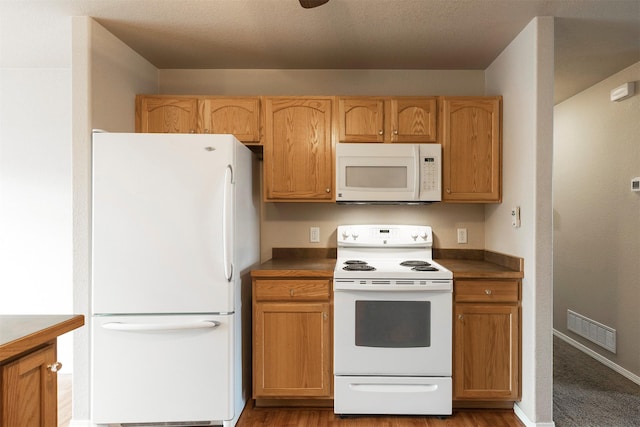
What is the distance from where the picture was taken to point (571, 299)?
378cm

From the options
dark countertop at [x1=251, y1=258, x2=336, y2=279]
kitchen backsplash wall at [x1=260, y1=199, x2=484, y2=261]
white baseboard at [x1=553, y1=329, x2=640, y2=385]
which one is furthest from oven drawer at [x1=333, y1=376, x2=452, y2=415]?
white baseboard at [x1=553, y1=329, x2=640, y2=385]

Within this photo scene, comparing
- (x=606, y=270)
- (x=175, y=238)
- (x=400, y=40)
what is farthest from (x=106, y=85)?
(x=606, y=270)

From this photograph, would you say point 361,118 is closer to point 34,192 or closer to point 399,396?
point 399,396

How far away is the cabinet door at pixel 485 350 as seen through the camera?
2.38 meters

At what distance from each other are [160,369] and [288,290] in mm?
847

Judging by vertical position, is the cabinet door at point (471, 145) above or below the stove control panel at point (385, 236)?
above

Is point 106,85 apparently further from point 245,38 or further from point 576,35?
point 576,35

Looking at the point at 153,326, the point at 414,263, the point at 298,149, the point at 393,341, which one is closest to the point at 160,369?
the point at 153,326

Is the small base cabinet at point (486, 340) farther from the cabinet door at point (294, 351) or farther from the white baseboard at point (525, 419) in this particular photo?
the cabinet door at point (294, 351)

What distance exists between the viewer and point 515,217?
2461 millimetres

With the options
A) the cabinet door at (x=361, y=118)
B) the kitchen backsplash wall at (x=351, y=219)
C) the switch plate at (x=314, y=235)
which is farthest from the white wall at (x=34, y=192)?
the cabinet door at (x=361, y=118)

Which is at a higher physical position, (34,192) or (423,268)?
(34,192)

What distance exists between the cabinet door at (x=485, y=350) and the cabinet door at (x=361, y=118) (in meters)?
1.31

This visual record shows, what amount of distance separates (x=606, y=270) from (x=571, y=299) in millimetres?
634
